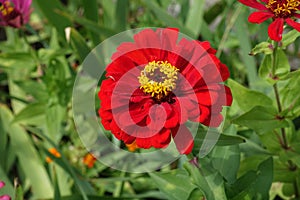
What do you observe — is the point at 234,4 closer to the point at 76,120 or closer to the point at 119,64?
the point at 76,120

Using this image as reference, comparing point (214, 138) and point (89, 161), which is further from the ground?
point (214, 138)

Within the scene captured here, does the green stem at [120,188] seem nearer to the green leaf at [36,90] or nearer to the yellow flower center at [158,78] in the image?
the green leaf at [36,90]

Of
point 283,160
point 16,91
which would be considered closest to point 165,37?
point 283,160

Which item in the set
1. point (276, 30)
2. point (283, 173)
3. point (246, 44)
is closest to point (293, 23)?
point (276, 30)

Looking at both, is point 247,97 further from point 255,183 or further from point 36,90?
point 36,90

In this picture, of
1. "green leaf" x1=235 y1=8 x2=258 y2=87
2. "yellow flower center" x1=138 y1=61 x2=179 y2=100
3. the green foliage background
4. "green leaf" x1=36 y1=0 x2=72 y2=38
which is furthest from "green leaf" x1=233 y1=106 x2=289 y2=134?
"green leaf" x1=36 y1=0 x2=72 y2=38
